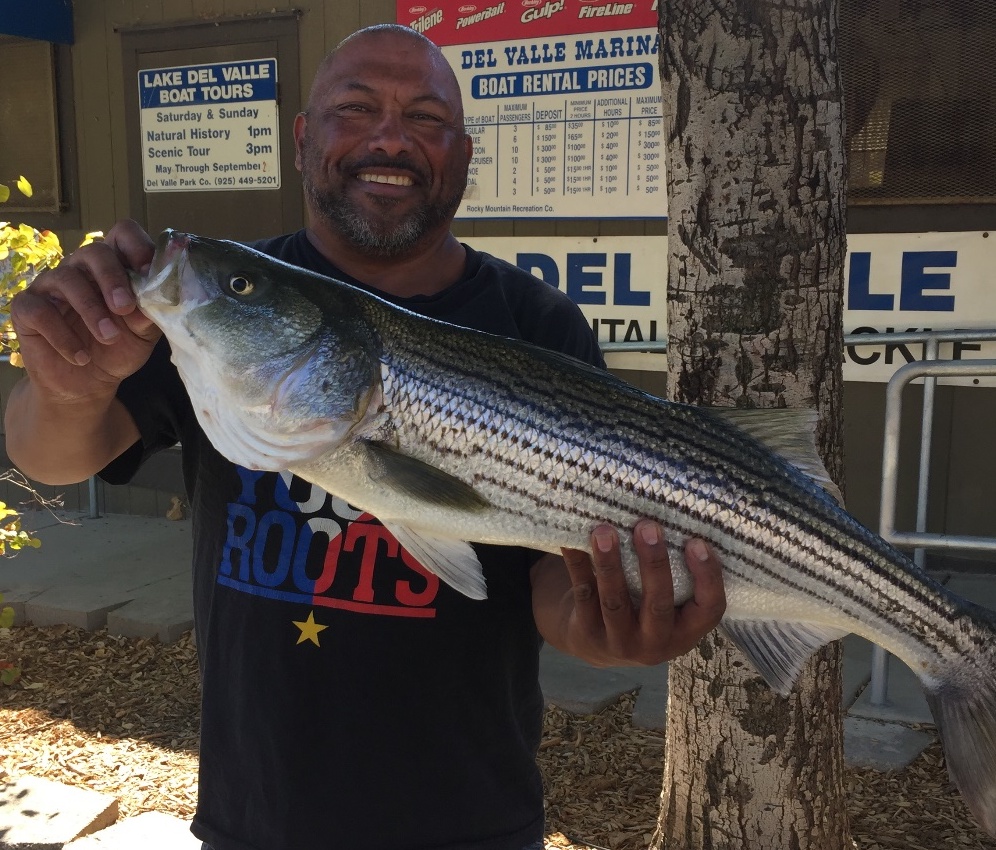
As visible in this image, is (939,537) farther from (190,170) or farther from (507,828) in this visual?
(190,170)

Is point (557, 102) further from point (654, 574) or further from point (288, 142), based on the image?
point (654, 574)

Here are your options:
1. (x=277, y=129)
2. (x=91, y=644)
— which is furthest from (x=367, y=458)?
(x=277, y=129)

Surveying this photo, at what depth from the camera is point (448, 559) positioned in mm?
1971

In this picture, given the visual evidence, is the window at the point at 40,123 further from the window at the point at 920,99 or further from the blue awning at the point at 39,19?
the window at the point at 920,99

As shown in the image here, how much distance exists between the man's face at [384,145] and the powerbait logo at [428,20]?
420 centimetres

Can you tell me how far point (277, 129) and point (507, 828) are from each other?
5.86 m

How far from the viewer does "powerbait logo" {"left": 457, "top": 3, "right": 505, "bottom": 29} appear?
623cm

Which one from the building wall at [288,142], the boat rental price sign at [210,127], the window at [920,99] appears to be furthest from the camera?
Answer: the boat rental price sign at [210,127]

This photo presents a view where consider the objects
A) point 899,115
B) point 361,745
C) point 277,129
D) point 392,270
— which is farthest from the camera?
point 277,129

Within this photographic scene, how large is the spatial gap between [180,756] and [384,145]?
123 inches

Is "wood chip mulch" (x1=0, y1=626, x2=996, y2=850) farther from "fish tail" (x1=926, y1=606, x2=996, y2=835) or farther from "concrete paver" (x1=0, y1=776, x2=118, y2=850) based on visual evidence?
"fish tail" (x1=926, y1=606, x2=996, y2=835)

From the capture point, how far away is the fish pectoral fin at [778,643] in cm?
213

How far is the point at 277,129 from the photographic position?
7031 millimetres

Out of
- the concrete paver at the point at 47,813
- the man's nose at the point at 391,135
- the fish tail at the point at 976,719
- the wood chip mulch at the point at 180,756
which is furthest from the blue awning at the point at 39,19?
the fish tail at the point at 976,719
